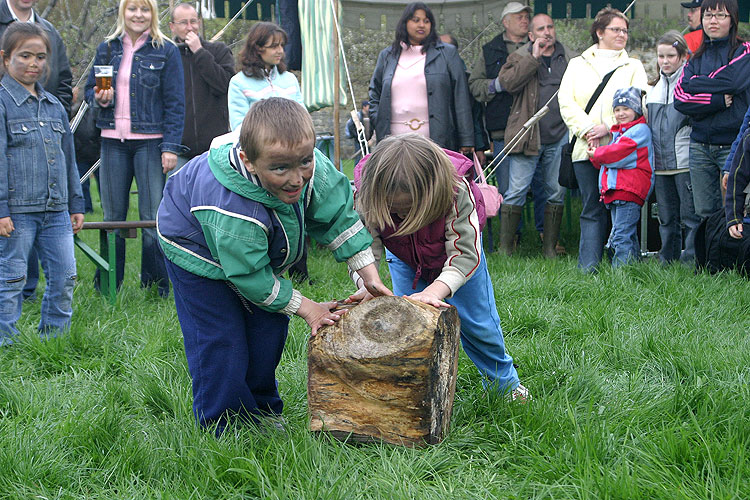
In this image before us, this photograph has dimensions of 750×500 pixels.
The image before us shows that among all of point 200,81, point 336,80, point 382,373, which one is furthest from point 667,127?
point 382,373

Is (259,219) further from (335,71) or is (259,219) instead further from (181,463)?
(335,71)

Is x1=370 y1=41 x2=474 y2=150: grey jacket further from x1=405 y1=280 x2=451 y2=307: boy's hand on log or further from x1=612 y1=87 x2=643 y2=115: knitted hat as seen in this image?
x1=405 y1=280 x2=451 y2=307: boy's hand on log

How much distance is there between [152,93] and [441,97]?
2.31 m

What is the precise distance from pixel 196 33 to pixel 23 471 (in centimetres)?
450

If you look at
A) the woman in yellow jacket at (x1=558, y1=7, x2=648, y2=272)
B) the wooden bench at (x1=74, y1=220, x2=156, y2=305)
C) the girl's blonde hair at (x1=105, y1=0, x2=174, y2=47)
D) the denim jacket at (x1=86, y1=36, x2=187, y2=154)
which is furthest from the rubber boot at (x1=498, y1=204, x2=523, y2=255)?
the girl's blonde hair at (x1=105, y1=0, x2=174, y2=47)

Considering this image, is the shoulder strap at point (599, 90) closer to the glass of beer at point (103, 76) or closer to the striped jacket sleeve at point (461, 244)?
the striped jacket sleeve at point (461, 244)

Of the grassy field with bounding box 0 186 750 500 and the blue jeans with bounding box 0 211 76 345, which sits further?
the blue jeans with bounding box 0 211 76 345

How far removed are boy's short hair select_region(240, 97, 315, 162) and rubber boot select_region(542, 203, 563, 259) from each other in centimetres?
453

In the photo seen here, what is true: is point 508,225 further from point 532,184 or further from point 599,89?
point 599,89

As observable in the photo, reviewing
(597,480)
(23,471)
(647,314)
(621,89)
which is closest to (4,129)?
(23,471)

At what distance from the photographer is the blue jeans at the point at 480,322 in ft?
10.8

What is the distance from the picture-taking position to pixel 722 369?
3.39m

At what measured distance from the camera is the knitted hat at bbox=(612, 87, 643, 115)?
5.83 meters

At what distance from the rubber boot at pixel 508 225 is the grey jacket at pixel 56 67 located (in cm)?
369
